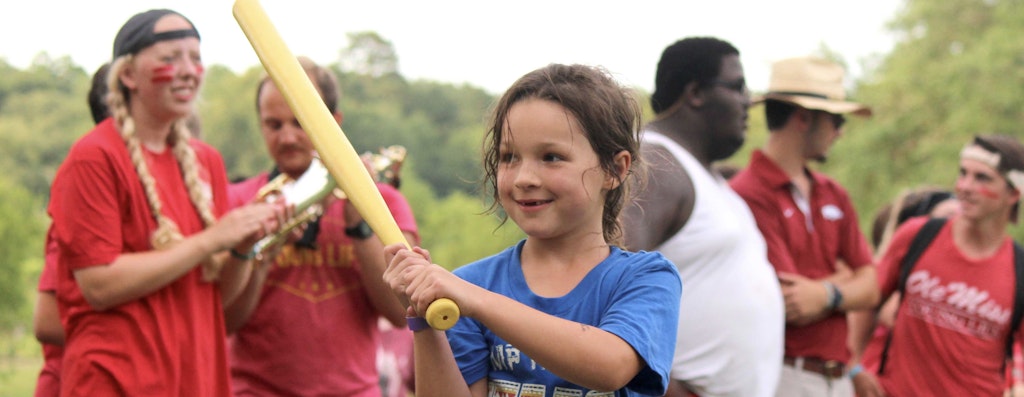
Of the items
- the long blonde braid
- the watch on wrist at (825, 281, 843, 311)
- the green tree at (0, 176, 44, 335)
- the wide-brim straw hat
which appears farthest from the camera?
the green tree at (0, 176, 44, 335)

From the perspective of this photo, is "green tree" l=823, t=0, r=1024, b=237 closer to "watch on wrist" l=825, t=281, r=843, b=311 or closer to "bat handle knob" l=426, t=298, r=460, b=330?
"watch on wrist" l=825, t=281, r=843, b=311

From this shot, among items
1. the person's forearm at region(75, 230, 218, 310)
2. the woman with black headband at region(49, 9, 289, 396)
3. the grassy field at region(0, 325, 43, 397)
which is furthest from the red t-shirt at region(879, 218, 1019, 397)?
the grassy field at region(0, 325, 43, 397)

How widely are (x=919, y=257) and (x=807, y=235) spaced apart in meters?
0.92

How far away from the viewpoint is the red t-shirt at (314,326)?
430cm

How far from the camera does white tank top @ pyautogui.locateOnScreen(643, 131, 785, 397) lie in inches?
151

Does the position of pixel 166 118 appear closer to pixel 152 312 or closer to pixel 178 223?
pixel 178 223

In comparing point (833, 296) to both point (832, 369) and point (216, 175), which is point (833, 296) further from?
point (216, 175)

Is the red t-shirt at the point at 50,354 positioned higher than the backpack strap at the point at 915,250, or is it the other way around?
the red t-shirt at the point at 50,354

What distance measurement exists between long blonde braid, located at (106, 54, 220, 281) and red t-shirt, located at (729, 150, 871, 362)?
248cm

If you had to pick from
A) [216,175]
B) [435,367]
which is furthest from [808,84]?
[435,367]

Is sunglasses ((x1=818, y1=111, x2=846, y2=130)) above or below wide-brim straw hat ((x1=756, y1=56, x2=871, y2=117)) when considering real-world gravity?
below

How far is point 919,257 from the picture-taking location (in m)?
5.89

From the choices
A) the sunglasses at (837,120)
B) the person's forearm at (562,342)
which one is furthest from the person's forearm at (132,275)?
the sunglasses at (837,120)

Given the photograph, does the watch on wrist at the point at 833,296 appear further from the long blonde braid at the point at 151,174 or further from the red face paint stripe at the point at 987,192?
the long blonde braid at the point at 151,174
